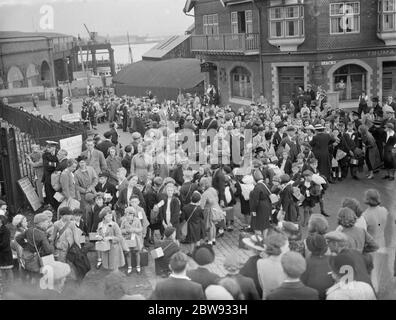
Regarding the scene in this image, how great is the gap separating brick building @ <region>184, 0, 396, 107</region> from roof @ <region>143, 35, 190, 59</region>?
16.4m

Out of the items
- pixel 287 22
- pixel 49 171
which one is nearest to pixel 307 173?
pixel 49 171

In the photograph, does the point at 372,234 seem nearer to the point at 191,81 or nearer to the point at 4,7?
the point at 4,7

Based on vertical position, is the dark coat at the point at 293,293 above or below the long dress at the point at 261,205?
above

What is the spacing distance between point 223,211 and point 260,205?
1.18 m

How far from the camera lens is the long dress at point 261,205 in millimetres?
10922

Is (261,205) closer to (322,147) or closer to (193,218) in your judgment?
(193,218)

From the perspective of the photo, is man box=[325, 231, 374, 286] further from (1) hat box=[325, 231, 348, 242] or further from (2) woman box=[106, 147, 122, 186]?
(2) woman box=[106, 147, 122, 186]

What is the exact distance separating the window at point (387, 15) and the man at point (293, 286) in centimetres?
2050

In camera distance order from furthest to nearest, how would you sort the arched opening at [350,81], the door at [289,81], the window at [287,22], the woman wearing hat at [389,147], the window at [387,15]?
the door at [289,81], the arched opening at [350,81], the window at [287,22], the window at [387,15], the woman wearing hat at [389,147]

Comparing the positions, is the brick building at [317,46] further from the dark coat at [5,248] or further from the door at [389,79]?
the dark coat at [5,248]

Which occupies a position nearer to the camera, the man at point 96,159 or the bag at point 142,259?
the bag at point 142,259

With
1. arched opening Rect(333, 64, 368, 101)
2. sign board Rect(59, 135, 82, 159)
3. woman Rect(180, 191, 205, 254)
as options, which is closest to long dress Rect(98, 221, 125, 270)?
woman Rect(180, 191, 205, 254)

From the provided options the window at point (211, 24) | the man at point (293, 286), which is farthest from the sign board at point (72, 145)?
the window at point (211, 24)

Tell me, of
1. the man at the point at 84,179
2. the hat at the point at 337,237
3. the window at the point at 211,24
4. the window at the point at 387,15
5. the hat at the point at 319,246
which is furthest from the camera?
the window at the point at 211,24
